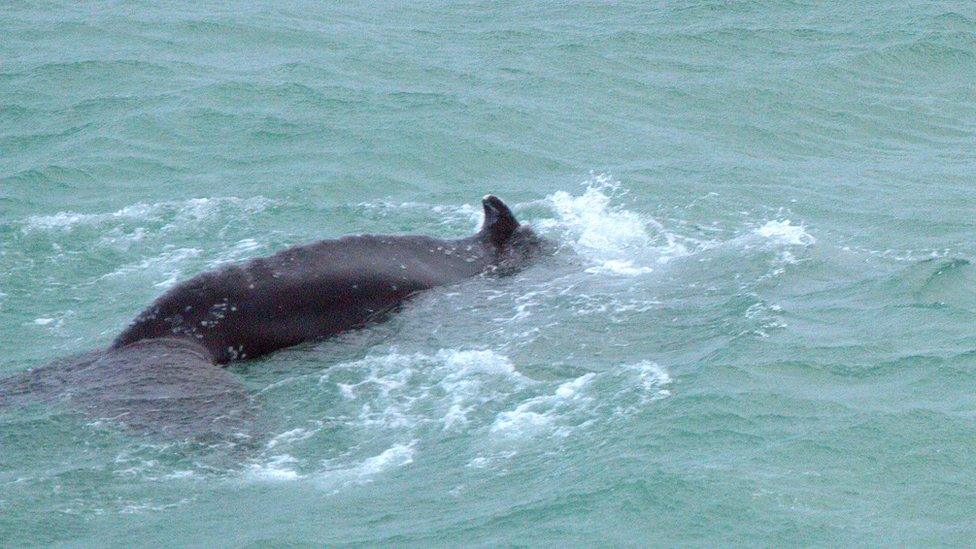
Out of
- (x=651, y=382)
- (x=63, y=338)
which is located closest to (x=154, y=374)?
(x=63, y=338)

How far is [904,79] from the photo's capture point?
33750 millimetres

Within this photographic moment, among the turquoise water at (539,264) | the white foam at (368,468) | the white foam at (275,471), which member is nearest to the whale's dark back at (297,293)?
the turquoise water at (539,264)

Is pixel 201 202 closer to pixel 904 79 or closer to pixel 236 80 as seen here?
pixel 236 80

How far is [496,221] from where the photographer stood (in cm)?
2100

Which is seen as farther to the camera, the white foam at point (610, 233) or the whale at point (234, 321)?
the white foam at point (610, 233)

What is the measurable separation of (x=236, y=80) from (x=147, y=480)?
21.2 metres

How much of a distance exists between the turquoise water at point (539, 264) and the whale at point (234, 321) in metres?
0.44

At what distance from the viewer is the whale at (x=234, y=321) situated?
15852mm

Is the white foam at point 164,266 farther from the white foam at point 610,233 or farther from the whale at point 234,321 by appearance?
the white foam at point 610,233

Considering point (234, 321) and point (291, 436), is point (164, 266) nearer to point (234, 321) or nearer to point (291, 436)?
point (234, 321)

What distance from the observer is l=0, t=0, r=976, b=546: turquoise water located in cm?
1347

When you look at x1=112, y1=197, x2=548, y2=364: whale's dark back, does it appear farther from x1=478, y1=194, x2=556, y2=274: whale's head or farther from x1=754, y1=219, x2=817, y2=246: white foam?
x1=754, y1=219, x2=817, y2=246: white foam

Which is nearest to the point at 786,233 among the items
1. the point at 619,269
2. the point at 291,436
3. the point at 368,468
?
the point at 619,269

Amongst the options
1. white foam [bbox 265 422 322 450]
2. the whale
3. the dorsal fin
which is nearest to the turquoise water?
white foam [bbox 265 422 322 450]
